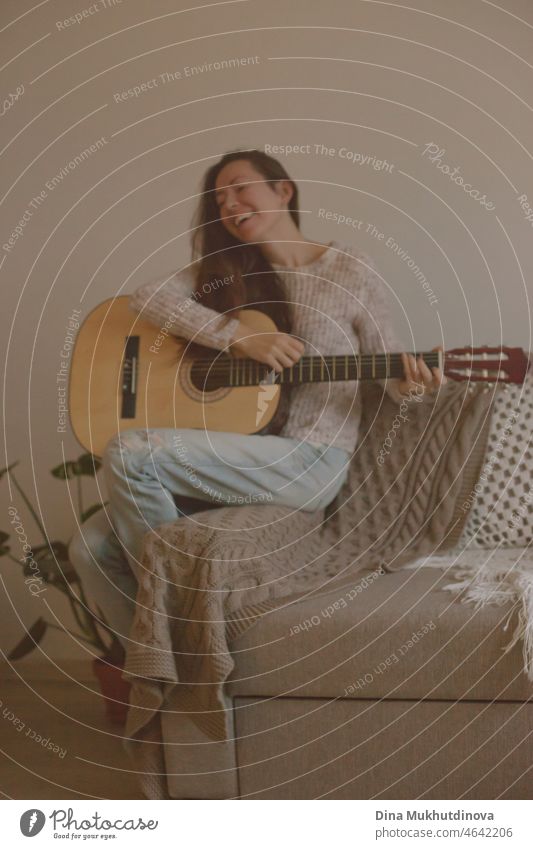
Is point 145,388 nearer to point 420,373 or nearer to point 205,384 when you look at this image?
point 205,384

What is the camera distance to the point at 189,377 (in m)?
1.51

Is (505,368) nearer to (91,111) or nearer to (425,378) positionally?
(425,378)

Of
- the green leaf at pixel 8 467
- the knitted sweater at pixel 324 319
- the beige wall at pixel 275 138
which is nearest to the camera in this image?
the knitted sweater at pixel 324 319

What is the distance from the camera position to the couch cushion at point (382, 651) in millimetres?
1185

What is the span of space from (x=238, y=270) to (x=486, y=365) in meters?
0.47

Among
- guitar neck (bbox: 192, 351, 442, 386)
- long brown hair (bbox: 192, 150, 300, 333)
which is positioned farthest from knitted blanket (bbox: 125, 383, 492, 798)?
long brown hair (bbox: 192, 150, 300, 333)

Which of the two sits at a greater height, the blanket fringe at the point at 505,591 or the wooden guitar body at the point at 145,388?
the wooden guitar body at the point at 145,388

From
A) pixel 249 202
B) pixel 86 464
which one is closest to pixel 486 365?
pixel 249 202

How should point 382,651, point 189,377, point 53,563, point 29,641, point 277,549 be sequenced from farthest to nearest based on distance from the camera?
1. point 29,641
2. point 53,563
3. point 189,377
4. point 277,549
5. point 382,651

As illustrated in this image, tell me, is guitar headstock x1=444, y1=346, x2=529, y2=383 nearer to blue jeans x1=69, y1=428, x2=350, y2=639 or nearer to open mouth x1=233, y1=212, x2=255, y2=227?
blue jeans x1=69, y1=428, x2=350, y2=639

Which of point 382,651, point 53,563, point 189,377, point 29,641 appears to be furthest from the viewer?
point 29,641

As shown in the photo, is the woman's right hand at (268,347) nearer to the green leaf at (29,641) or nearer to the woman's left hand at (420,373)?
the woman's left hand at (420,373)

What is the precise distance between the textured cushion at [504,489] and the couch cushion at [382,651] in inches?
11.2

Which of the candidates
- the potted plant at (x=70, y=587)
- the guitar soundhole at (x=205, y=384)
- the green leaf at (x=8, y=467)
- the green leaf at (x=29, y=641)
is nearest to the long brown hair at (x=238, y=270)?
the guitar soundhole at (x=205, y=384)
